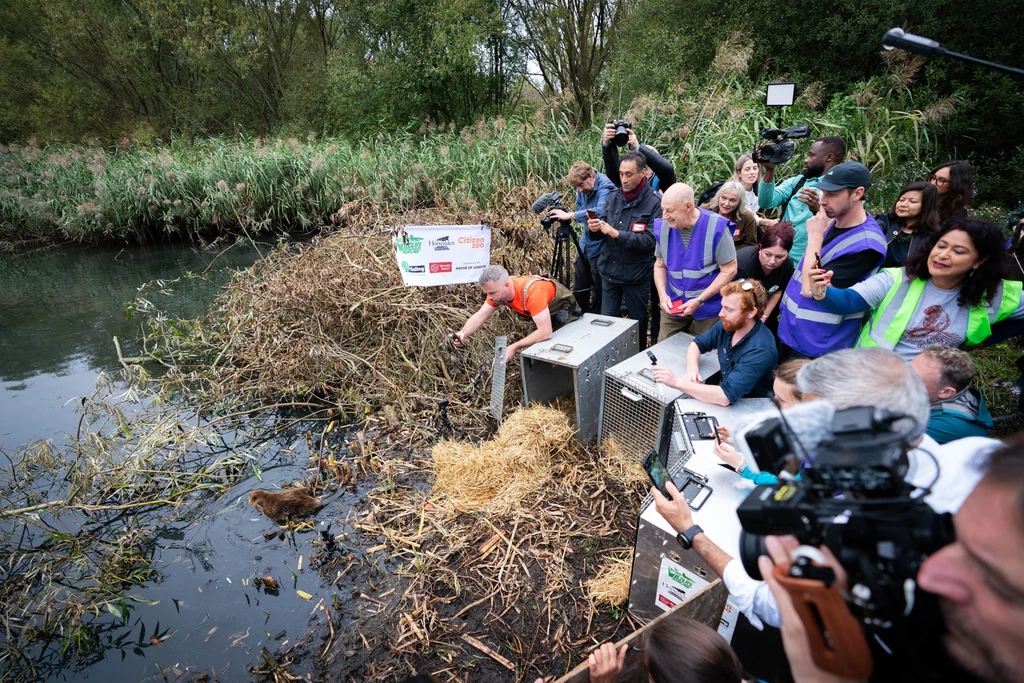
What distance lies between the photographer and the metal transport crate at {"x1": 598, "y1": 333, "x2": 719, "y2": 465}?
9.98 feet

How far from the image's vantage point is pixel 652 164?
4504 millimetres

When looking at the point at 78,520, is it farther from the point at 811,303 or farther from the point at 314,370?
the point at 811,303

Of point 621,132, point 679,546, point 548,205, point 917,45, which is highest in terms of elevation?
point 917,45

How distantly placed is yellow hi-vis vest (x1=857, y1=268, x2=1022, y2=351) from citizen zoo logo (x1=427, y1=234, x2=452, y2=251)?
3.23 m

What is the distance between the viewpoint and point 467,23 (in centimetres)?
1320

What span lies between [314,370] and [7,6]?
72.0ft

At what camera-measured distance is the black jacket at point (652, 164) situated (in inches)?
176

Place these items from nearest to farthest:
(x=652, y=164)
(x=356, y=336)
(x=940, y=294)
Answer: (x=940, y=294) → (x=652, y=164) → (x=356, y=336)

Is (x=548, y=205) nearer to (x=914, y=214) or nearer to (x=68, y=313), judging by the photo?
(x=914, y=214)

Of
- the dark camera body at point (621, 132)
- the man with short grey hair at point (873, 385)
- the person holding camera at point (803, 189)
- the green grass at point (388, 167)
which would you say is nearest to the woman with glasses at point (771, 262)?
the person holding camera at point (803, 189)

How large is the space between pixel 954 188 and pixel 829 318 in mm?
1291

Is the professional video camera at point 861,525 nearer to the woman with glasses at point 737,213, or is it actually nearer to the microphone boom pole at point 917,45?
the microphone boom pole at point 917,45

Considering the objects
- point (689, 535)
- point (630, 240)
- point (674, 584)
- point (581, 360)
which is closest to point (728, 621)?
point (674, 584)

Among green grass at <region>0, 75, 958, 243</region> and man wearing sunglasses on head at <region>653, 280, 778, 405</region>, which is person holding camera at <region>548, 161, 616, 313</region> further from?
green grass at <region>0, 75, 958, 243</region>
